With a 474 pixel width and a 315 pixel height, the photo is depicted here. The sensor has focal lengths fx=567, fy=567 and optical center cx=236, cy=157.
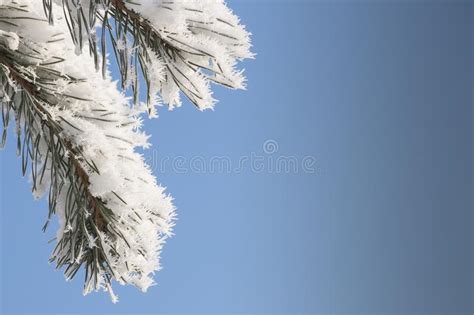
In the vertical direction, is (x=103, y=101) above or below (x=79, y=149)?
above

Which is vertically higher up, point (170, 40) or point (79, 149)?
point (170, 40)

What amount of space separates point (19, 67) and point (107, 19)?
235 mm

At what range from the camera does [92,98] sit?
1308 millimetres

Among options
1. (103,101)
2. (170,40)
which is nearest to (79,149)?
(103,101)

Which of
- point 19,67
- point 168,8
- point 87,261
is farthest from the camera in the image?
point 87,261

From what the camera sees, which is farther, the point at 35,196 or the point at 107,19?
the point at 35,196

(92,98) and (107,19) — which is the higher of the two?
(107,19)

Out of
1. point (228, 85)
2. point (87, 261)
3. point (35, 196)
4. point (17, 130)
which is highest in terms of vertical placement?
point (228, 85)

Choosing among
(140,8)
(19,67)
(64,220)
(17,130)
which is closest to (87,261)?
(64,220)

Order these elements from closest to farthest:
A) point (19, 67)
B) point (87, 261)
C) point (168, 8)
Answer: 1. point (168, 8)
2. point (19, 67)
3. point (87, 261)

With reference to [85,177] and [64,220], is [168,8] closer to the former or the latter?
[85,177]

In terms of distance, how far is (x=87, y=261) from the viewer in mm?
1385

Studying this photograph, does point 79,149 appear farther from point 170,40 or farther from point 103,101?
point 170,40

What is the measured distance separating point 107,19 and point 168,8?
0.16m
